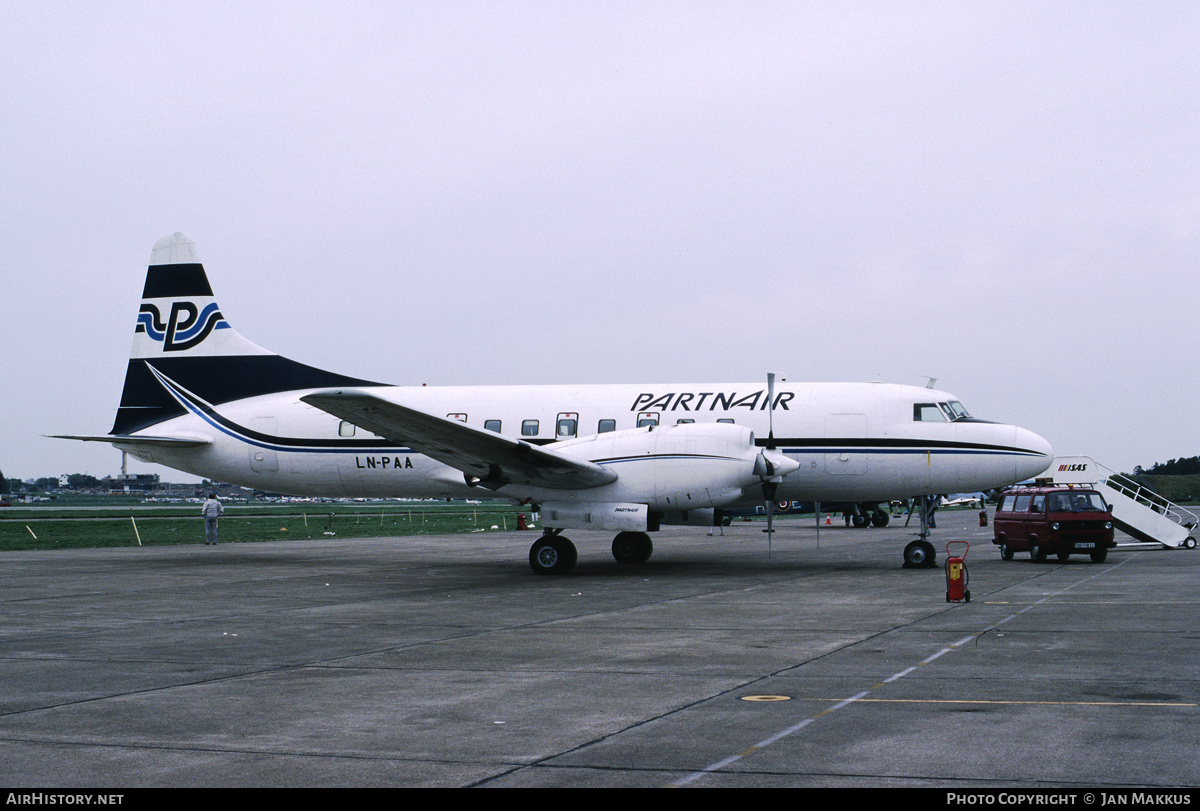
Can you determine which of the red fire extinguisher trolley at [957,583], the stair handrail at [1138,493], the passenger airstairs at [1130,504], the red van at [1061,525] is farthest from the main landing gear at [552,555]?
the stair handrail at [1138,493]

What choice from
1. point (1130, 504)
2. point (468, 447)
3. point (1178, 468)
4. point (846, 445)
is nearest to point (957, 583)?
point (846, 445)

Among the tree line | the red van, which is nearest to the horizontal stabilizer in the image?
the red van

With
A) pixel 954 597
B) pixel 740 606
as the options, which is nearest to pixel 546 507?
pixel 740 606

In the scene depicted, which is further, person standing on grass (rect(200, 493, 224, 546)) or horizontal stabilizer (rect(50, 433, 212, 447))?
person standing on grass (rect(200, 493, 224, 546))

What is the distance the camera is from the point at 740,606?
15312mm

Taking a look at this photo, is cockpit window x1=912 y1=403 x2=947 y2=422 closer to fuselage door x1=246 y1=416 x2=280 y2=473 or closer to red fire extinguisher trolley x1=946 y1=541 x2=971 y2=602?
red fire extinguisher trolley x1=946 y1=541 x2=971 y2=602

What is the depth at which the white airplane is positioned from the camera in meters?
20.2

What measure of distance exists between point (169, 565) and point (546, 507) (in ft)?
34.5

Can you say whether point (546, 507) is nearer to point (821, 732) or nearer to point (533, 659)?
point (533, 659)

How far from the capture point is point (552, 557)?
2103 cm

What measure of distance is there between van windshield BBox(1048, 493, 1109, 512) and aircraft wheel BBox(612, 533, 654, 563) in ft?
30.8

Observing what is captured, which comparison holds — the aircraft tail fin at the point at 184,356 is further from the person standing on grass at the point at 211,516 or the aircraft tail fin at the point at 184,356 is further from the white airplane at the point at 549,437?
the person standing on grass at the point at 211,516

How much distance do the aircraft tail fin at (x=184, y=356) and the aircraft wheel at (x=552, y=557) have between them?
756 centimetres

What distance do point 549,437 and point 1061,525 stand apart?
1184 cm
